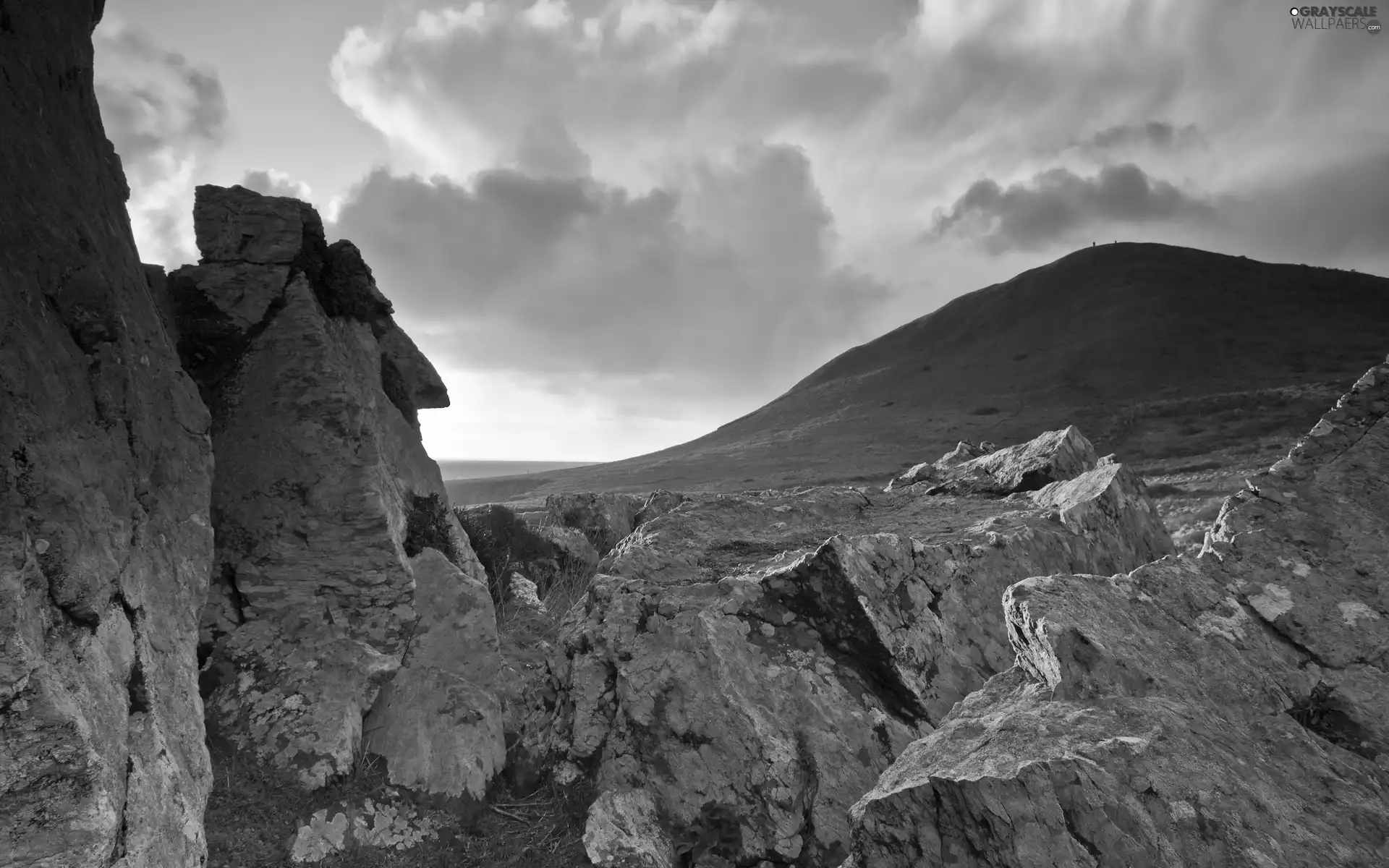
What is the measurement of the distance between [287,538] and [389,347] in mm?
4999

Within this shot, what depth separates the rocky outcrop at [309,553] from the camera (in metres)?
8.20

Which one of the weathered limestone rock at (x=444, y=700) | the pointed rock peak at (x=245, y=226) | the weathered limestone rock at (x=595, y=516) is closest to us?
the weathered limestone rock at (x=444, y=700)

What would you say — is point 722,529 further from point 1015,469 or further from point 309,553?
point 309,553

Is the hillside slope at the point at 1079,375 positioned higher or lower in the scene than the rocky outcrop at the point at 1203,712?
higher

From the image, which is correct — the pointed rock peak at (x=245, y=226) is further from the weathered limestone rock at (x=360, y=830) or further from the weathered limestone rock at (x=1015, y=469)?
the weathered limestone rock at (x=1015, y=469)

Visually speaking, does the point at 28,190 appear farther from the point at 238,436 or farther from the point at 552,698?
the point at 552,698

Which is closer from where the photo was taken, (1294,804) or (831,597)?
(1294,804)

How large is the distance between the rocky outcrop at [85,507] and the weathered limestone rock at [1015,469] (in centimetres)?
1035

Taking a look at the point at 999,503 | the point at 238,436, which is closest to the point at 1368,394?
the point at 999,503

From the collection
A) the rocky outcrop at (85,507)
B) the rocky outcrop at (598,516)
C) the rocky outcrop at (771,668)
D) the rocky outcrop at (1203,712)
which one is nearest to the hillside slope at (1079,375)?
the rocky outcrop at (598,516)

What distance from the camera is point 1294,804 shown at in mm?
4348

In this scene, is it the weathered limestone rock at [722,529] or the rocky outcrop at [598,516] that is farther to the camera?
the rocky outcrop at [598,516]

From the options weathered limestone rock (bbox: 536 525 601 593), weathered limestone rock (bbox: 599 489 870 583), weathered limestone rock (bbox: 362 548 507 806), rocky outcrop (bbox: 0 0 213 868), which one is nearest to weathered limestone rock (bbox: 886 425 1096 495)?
weathered limestone rock (bbox: 599 489 870 583)

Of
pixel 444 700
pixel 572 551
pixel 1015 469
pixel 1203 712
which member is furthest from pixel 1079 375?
pixel 1203 712
